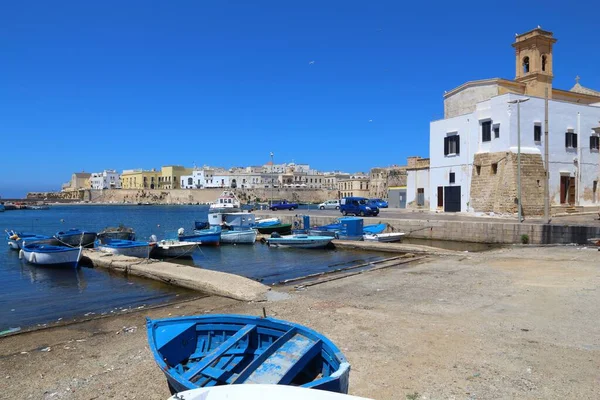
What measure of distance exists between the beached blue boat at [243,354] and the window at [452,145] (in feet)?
93.1

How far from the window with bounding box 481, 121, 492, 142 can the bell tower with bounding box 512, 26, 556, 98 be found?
221 inches

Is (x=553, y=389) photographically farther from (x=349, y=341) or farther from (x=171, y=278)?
(x=171, y=278)

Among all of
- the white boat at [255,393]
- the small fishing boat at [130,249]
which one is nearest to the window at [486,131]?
the small fishing boat at [130,249]

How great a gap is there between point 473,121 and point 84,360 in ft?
93.2

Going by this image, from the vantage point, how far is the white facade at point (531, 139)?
27.3 meters

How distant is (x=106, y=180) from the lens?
6545 inches

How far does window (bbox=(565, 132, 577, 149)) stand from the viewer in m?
29.1

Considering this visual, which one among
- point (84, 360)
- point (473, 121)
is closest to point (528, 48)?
point (473, 121)

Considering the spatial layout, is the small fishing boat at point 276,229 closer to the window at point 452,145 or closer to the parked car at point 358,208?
the parked car at point 358,208

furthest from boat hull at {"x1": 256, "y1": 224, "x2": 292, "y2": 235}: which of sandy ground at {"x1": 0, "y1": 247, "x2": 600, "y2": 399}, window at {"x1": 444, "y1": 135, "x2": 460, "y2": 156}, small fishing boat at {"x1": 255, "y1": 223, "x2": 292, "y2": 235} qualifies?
sandy ground at {"x1": 0, "y1": 247, "x2": 600, "y2": 399}

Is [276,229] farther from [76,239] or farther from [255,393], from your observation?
[255,393]

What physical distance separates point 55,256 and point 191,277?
9192mm

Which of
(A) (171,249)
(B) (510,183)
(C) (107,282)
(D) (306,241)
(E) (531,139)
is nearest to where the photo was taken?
(C) (107,282)

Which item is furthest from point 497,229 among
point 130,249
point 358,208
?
point 130,249
